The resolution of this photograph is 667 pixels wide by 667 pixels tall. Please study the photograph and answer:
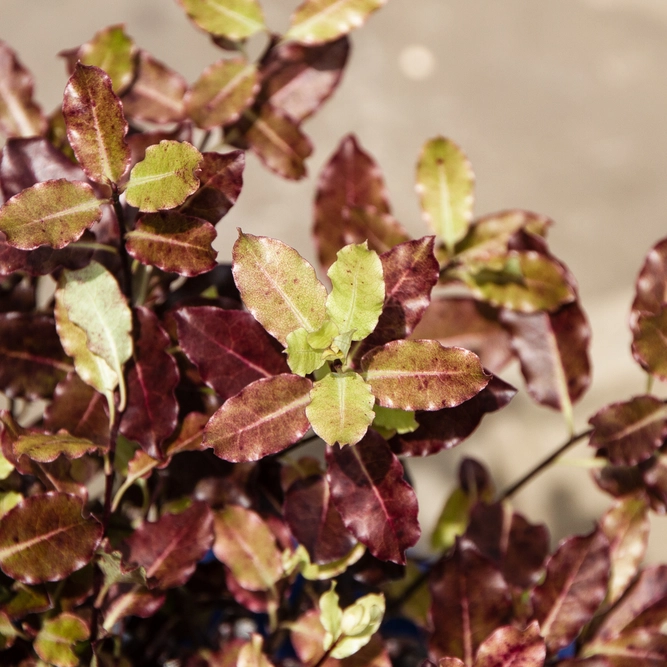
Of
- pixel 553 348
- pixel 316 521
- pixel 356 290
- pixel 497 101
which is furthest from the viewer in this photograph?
pixel 497 101

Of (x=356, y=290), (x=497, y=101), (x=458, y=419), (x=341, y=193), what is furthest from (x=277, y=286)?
(x=497, y=101)

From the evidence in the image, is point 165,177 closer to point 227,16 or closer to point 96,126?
point 96,126

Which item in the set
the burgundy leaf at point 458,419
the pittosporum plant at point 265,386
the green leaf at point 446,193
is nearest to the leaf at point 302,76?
the pittosporum plant at point 265,386

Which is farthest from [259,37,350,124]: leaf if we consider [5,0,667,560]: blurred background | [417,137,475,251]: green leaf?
[5,0,667,560]: blurred background

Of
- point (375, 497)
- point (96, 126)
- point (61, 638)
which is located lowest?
point (61, 638)

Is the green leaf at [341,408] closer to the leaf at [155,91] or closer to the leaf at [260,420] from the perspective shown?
the leaf at [260,420]

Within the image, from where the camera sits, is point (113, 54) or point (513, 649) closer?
point (513, 649)

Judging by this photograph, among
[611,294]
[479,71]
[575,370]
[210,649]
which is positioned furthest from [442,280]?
[479,71]

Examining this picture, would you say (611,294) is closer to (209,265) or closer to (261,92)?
(261,92)
